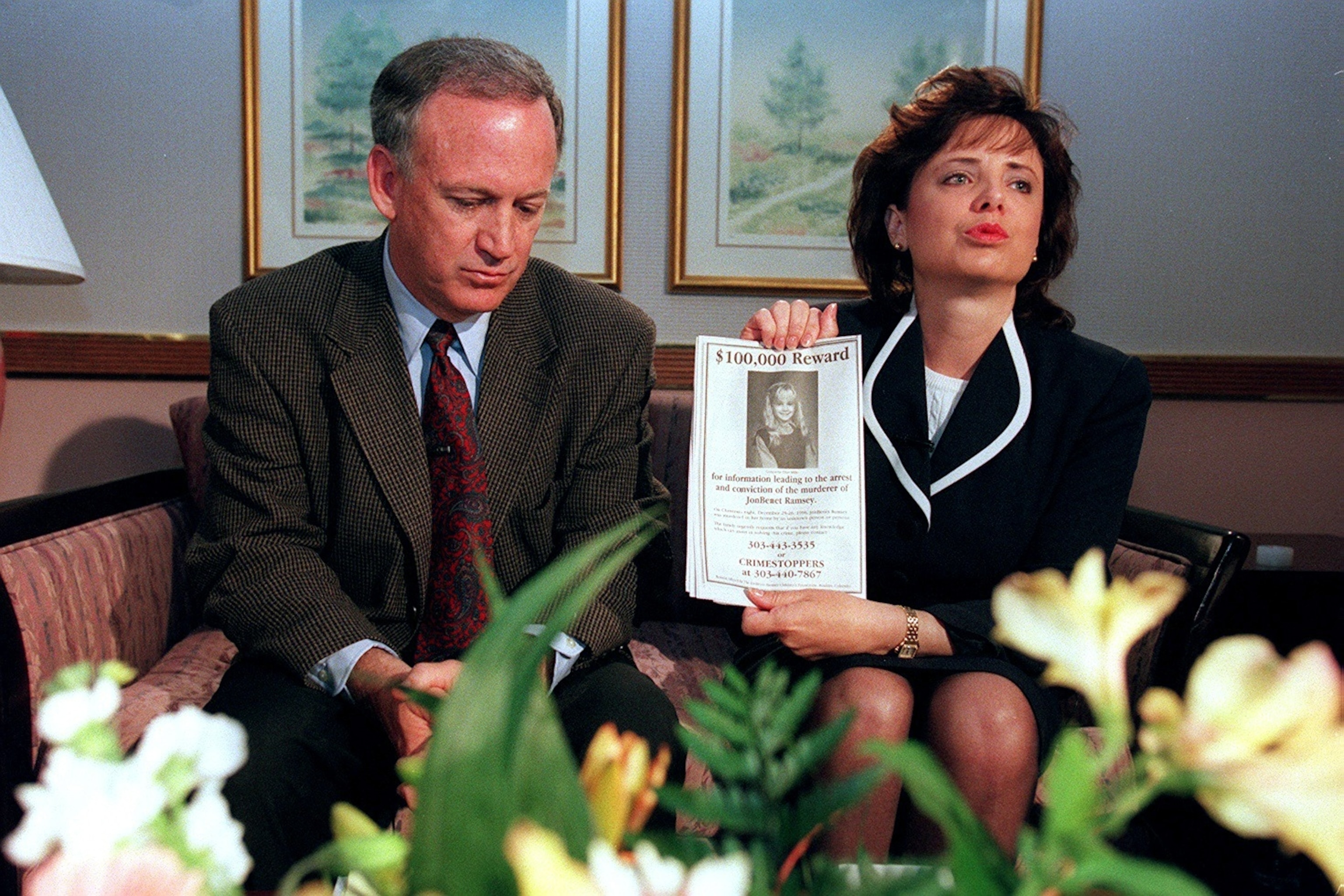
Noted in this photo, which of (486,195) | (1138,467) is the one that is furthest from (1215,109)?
(486,195)

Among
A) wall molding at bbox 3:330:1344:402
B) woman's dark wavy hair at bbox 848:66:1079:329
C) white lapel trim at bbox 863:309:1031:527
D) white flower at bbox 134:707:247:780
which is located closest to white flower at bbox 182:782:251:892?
white flower at bbox 134:707:247:780

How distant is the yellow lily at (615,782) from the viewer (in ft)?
1.42

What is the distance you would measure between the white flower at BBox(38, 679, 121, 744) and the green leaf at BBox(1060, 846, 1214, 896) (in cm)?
35

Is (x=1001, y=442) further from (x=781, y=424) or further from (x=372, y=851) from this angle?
(x=372, y=851)

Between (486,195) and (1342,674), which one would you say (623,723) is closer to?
(486,195)

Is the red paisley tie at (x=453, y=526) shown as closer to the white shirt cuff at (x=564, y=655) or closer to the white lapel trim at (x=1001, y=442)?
the white shirt cuff at (x=564, y=655)

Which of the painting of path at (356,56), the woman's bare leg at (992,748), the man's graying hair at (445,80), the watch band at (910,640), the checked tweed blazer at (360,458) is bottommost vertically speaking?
the woman's bare leg at (992,748)

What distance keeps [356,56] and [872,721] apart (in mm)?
2125

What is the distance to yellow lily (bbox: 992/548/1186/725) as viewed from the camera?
1.14 feet

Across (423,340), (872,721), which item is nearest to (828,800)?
(872,721)

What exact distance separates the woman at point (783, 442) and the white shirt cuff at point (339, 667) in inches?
25.5

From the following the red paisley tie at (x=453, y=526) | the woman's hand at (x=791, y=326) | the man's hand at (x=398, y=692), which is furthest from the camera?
the red paisley tie at (x=453, y=526)

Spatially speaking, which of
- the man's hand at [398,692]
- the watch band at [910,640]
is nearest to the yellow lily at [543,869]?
the man's hand at [398,692]

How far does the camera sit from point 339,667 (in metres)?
1.55
